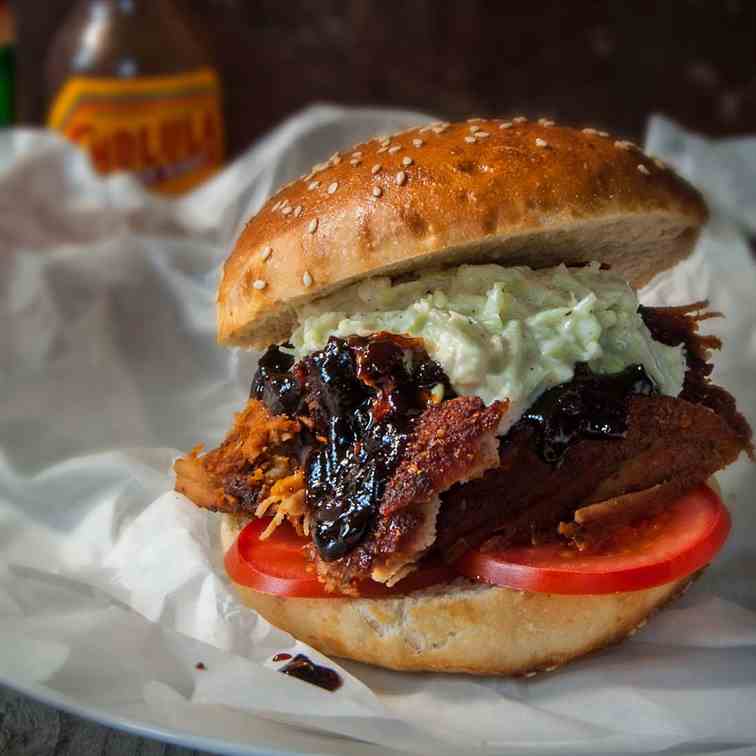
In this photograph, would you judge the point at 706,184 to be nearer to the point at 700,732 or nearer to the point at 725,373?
the point at 725,373

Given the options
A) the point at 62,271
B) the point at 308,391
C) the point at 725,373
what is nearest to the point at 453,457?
the point at 308,391

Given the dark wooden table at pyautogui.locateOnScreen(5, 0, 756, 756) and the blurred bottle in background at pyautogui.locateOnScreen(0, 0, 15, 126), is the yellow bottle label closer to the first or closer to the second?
the blurred bottle in background at pyautogui.locateOnScreen(0, 0, 15, 126)

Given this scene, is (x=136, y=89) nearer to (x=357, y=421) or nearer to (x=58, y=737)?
(x=357, y=421)

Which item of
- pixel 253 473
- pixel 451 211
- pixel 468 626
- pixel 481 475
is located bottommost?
pixel 468 626

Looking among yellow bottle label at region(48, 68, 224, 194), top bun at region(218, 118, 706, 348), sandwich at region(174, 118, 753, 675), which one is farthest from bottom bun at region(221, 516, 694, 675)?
yellow bottle label at region(48, 68, 224, 194)

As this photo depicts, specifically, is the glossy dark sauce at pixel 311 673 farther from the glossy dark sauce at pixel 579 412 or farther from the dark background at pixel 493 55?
the dark background at pixel 493 55

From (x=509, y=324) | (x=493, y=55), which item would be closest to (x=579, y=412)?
(x=509, y=324)
